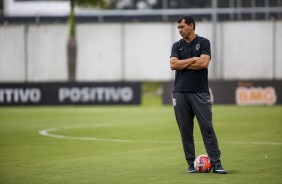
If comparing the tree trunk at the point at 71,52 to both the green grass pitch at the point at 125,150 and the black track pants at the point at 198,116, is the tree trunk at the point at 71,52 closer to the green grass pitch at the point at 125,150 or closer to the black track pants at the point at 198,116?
the green grass pitch at the point at 125,150

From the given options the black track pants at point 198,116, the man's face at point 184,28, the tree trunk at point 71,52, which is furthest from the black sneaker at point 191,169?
the tree trunk at point 71,52

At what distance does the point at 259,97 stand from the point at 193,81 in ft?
81.7

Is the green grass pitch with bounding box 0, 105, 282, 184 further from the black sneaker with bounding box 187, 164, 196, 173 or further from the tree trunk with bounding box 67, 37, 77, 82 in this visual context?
the tree trunk with bounding box 67, 37, 77, 82

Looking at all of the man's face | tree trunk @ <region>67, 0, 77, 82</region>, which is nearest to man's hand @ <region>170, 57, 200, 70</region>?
the man's face

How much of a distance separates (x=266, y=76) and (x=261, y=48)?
161 centimetres

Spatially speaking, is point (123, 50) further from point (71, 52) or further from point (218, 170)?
point (218, 170)

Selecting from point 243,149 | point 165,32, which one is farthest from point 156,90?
point 243,149

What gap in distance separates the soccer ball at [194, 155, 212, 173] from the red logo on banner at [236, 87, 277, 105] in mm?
24559

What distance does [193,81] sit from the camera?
12.8 meters

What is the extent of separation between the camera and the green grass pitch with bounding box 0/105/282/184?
12438 mm

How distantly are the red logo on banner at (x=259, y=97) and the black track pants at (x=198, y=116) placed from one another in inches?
964

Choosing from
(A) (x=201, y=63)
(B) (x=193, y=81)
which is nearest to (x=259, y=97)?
(B) (x=193, y=81)

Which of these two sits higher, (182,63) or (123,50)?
(182,63)

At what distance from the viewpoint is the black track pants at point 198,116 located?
12.8 meters
